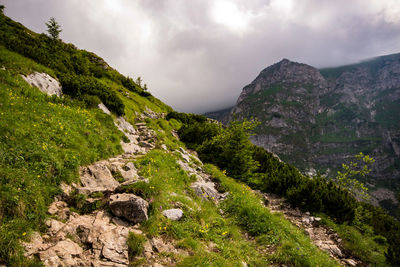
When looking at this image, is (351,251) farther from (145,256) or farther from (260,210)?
(145,256)

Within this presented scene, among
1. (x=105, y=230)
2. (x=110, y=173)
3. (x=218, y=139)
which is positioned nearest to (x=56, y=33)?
(x=218, y=139)

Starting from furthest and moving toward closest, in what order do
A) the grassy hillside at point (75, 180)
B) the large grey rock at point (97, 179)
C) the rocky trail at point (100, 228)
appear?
the large grey rock at point (97, 179), the grassy hillside at point (75, 180), the rocky trail at point (100, 228)

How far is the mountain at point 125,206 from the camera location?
465 cm

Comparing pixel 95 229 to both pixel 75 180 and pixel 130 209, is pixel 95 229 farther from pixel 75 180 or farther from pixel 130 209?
pixel 75 180

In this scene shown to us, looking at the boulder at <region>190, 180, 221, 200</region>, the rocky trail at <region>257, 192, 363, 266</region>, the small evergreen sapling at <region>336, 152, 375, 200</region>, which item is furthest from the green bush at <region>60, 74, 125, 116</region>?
the small evergreen sapling at <region>336, 152, 375, 200</region>

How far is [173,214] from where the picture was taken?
672 cm

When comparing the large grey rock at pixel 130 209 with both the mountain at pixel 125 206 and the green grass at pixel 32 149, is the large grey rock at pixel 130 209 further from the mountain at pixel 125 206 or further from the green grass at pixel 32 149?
the green grass at pixel 32 149

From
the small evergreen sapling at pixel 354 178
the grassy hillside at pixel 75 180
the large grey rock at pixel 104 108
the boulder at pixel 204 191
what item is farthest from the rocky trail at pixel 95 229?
the small evergreen sapling at pixel 354 178

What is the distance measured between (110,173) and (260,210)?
24.0 ft

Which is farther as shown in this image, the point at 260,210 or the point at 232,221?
the point at 260,210

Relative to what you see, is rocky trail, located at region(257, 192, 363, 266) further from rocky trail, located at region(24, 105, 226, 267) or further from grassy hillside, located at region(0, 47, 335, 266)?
rocky trail, located at region(24, 105, 226, 267)

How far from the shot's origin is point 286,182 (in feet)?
46.0

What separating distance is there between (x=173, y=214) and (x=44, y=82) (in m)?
13.9

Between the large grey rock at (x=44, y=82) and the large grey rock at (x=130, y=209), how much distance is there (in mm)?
11443
